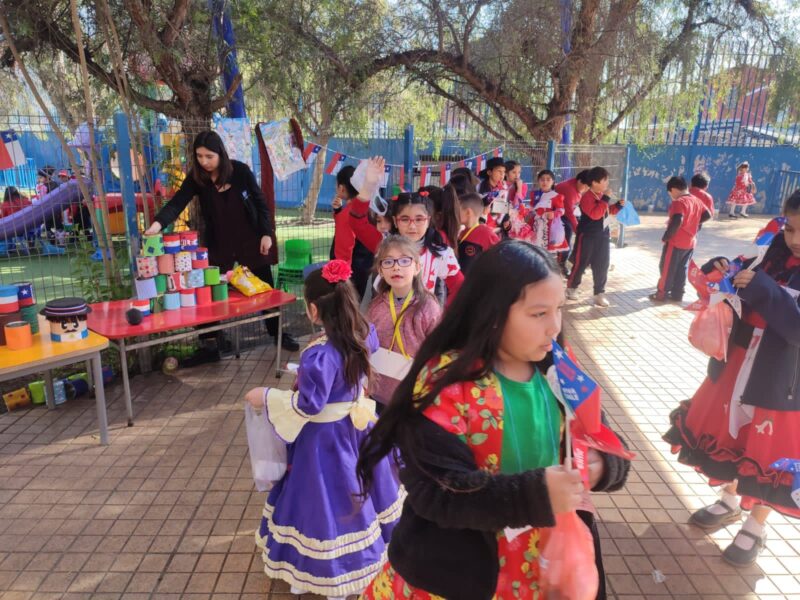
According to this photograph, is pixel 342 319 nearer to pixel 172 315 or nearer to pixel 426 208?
pixel 426 208

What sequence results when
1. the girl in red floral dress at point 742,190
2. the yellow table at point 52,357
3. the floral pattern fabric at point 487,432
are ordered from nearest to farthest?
the floral pattern fabric at point 487,432 → the yellow table at point 52,357 → the girl in red floral dress at point 742,190

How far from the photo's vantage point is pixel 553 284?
1.37 meters

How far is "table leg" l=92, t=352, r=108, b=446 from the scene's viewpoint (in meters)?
3.78

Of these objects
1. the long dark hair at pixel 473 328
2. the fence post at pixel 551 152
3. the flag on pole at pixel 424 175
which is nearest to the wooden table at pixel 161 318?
the flag on pole at pixel 424 175

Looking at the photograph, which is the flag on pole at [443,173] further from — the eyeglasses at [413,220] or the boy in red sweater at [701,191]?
the eyeglasses at [413,220]

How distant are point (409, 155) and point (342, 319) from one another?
15.5 feet

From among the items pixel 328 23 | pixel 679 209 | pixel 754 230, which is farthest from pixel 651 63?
pixel 754 230

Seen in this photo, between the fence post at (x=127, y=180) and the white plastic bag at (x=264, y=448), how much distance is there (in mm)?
2932

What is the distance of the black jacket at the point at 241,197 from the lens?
4.83 meters

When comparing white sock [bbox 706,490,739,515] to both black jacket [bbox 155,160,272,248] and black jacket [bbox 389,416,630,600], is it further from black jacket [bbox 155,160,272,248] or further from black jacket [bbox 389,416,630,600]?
black jacket [bbox 155,160,272,248]

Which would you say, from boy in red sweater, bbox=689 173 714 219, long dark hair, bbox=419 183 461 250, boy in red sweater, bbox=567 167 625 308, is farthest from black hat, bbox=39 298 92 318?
boy in red sweater, bbox=689 173 714 219

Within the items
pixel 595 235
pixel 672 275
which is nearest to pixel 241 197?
pixel 595 235

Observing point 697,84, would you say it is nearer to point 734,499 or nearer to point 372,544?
point 734,499

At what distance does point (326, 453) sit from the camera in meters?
2.57
